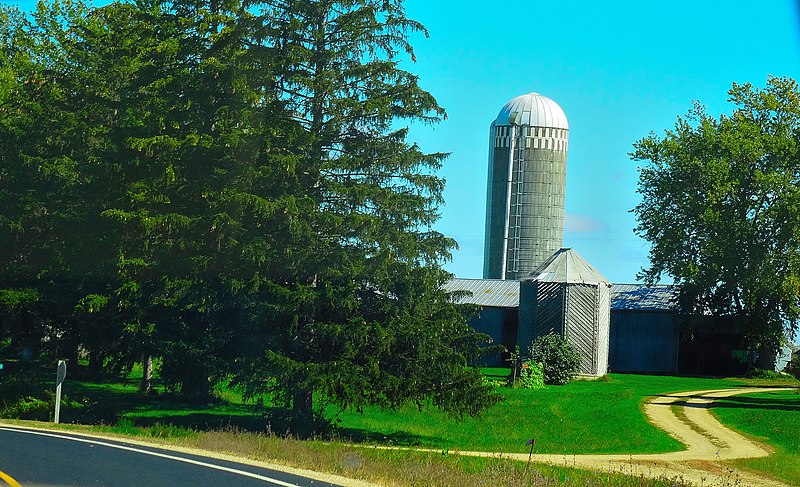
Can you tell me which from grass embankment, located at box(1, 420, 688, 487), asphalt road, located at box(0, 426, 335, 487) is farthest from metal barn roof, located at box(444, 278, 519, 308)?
asphalt road, located at box(0, 426, 335, 487)

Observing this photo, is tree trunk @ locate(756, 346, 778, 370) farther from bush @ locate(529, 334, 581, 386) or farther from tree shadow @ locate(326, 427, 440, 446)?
tree shadow @ locate(326, 427, 440, 446)

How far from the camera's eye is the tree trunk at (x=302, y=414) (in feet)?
79.8

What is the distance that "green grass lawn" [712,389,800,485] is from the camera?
837 inches

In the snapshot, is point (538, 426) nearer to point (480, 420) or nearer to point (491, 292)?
point (480, 420)

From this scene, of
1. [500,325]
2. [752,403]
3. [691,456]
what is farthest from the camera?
[500,325]

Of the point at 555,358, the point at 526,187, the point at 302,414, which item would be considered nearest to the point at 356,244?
the point at 302,414

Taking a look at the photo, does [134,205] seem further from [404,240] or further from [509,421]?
[509,421]

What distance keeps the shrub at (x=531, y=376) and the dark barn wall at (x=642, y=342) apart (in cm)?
1306

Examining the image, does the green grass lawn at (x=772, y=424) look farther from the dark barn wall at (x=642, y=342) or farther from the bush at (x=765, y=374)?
the dark barn wall at (x=642, y=342)

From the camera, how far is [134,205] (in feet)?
91.1

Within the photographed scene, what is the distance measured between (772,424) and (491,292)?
25663 mm

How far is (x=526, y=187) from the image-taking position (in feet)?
222

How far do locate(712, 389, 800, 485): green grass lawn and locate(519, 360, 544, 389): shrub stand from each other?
6.79 meters

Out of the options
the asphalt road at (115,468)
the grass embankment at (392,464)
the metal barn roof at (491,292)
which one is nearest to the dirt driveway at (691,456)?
the grass embankment at (392,464)
